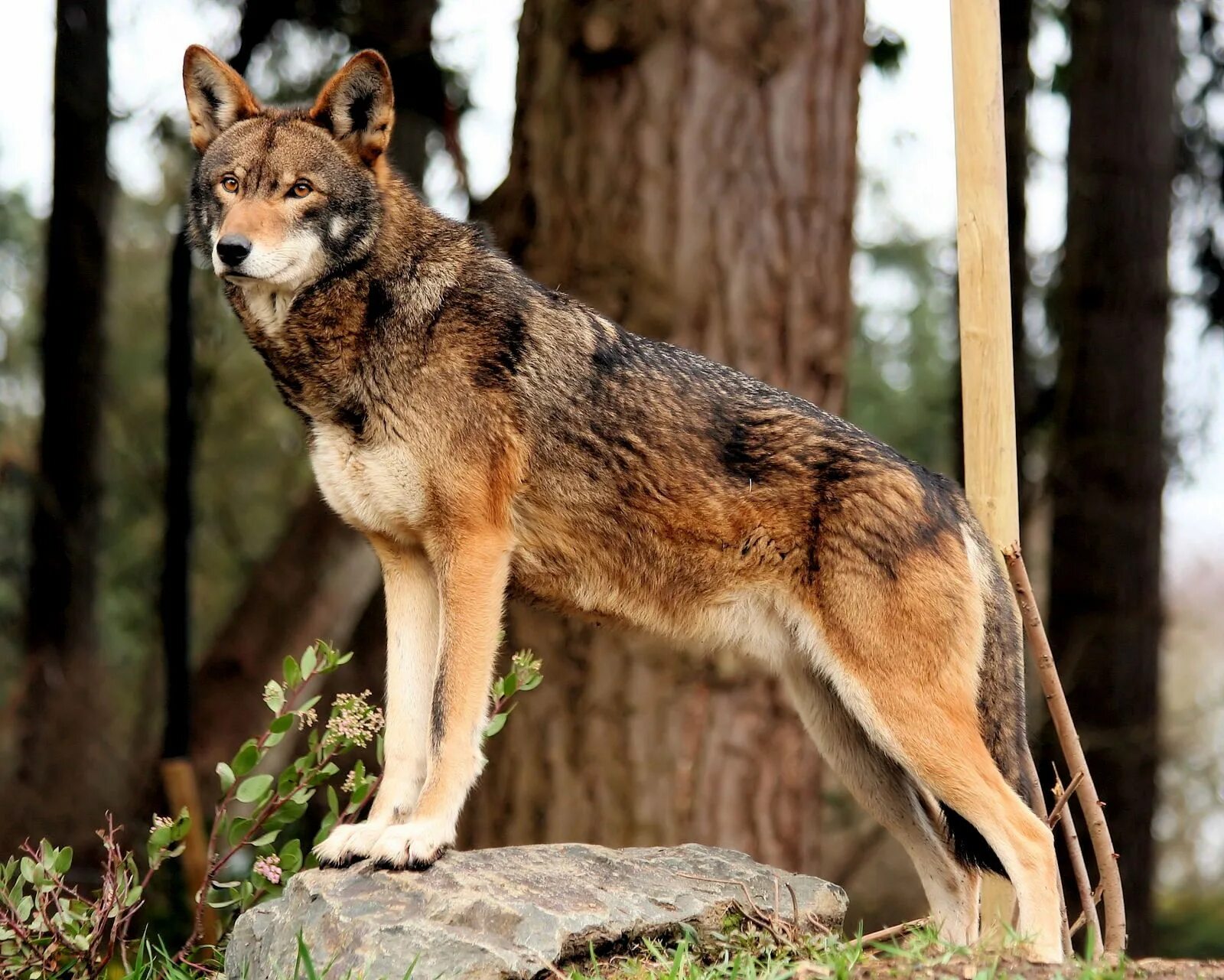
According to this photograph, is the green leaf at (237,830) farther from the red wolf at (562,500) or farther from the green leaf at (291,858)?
the red wolf at (562,500)

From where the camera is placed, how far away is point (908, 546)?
16.3ft

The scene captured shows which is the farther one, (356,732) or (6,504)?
(6,504)

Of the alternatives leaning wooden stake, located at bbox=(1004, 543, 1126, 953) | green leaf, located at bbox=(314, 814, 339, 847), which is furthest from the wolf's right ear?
leaning wooden stake, located at bbox=(1004, 543, 1126, 953)

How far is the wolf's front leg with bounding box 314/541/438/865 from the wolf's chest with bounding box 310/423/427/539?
190 millimetres

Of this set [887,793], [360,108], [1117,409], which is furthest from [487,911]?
[1117,409]

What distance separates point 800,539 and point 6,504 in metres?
22.9

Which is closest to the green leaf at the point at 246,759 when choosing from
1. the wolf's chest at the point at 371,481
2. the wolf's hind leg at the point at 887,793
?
the wolf's chest at the point at 371,481

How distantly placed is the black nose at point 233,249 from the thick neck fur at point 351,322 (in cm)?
42

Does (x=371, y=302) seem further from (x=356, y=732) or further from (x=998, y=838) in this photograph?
(x=998, y=838)

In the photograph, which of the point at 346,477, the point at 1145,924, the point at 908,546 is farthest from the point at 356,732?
the point at 1145,924

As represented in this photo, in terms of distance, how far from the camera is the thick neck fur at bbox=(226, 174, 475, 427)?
5.03 meters

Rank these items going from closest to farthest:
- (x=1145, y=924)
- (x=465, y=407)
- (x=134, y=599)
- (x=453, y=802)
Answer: (x=453, y=802) → (x=465, y=407) → (x=1145, y=924) → (x=134, y=599)

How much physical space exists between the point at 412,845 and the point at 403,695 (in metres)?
0.65

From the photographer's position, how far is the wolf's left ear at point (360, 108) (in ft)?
16.9
